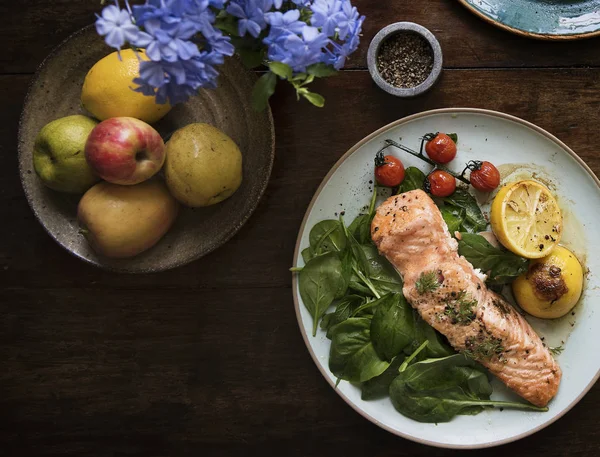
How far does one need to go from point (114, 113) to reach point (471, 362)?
1029mm

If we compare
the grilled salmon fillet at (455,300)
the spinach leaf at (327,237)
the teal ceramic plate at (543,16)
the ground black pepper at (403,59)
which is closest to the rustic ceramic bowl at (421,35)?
the ground black pepper at (403,59)

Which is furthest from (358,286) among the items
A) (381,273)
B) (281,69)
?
(281,69)

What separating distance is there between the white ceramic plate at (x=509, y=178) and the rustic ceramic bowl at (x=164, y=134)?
0.58 feet

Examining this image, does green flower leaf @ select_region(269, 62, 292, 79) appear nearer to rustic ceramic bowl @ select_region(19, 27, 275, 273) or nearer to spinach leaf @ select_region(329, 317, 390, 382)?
rustic ceramic bowl @ select_region(19, 27, 275, 273)

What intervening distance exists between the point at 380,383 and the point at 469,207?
0.49 meters

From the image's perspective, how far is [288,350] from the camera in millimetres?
1656

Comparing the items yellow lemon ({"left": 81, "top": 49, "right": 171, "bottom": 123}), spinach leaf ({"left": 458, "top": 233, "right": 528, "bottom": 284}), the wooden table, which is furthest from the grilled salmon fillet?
yellow lemon ({"left": 81, "top": 49, "right": 171, "bottom": 123})

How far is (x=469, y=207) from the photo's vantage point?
1.52 meters

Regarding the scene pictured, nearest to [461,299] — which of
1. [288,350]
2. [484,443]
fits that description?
[484,443]

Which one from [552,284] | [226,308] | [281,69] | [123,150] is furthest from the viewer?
[226,308]

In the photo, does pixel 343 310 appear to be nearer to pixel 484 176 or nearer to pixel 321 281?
pixel 321 281

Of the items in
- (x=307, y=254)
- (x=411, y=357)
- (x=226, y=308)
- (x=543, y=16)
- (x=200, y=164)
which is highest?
(x=543, y=16)

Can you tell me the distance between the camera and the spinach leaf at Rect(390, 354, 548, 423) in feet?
4.83

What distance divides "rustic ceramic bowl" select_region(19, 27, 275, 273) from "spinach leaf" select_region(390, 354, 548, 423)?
0.56 metres
